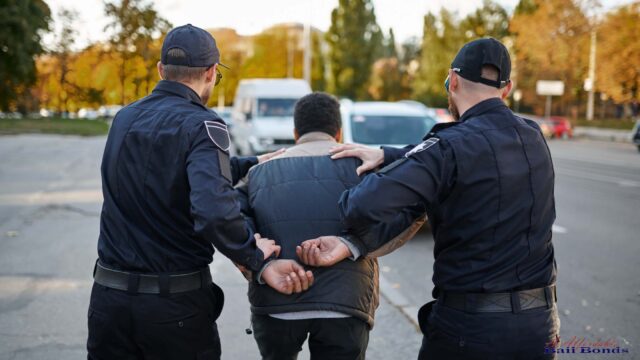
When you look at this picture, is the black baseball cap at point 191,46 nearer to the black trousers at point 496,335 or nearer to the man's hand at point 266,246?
the man's hand at point 266,246

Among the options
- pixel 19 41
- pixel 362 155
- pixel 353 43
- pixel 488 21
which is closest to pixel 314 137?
pixel 362 155

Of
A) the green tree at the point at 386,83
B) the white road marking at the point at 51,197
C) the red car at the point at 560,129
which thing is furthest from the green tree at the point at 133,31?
the green tree at the point at 386,83

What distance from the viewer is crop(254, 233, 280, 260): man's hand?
8.96 feet

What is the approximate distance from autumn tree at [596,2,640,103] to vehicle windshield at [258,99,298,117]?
103 ft

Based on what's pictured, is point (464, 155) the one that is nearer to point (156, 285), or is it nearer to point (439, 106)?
point (156, 285)

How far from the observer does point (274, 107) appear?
1997 cm

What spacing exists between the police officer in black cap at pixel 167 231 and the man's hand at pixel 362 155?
1.70 feet

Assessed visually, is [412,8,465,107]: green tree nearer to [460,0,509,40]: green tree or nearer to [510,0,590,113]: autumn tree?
[460,0,509,40]: green tree

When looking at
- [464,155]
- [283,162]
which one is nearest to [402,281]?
[283,162]

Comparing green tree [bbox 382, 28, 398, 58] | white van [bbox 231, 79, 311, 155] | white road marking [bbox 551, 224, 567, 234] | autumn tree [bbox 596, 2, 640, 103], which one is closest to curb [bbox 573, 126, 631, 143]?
autumn tree [bbox 596, 2, 640, 103]

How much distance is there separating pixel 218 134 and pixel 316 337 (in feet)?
3.26

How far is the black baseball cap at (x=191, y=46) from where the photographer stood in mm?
2746

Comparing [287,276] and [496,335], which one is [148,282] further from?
[496,335]

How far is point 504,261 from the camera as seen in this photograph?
246 centimetres
